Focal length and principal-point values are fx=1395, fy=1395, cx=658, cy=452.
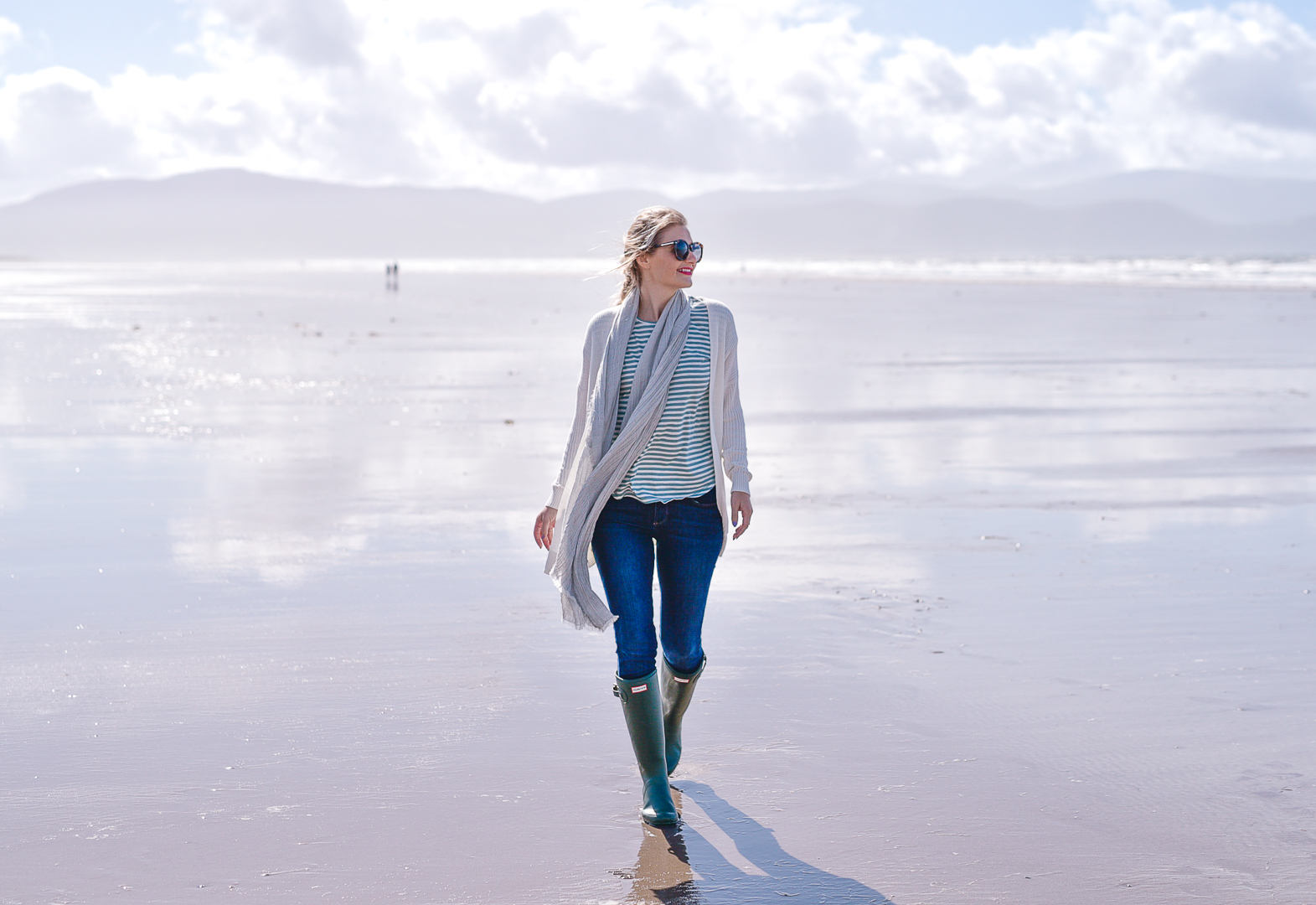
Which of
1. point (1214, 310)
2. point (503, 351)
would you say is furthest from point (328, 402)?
point (1214, 310)

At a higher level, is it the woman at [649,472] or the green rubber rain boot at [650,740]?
the woman at [649,472]

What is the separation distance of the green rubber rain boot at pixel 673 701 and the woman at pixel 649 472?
13 cm

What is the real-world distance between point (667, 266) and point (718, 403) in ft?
1.47

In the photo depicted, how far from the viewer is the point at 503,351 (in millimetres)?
20938

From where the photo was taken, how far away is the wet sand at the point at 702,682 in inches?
154

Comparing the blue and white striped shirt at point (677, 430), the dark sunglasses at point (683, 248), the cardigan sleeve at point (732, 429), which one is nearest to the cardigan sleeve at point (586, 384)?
the blue and white striped shirt at point (677, 430)

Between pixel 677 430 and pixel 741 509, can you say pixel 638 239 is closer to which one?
pixel 677 430

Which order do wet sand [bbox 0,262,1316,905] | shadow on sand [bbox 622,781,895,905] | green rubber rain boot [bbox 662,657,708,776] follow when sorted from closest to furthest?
shadow on sand [bbox 622,781,895,905] → wet sand [bbox 0,262,1316,905] → green rubber rain boot [bbox 662,657,708,776]

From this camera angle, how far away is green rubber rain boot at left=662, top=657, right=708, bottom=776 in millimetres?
4363

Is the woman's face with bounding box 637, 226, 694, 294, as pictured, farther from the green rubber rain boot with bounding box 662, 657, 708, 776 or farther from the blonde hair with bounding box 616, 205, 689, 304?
the green rubber rain boot with bounding box 662, 657, 708, 776

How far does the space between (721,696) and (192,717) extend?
1.92m

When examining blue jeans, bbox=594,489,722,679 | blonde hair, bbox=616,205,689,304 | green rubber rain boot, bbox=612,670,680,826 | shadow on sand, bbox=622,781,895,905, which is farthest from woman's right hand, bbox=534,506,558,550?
shadow on sand, bbox=622,781,895,905

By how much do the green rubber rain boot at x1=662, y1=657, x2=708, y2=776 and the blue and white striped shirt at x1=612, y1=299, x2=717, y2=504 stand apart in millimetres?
586

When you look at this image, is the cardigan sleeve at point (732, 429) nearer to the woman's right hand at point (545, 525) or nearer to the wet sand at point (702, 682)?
the woman's right hand at point (545, 525)
